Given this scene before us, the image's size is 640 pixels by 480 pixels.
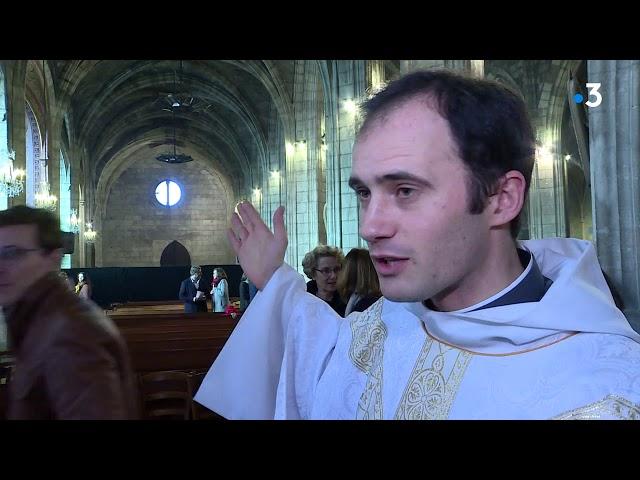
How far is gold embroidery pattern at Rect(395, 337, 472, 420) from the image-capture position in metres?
1.16

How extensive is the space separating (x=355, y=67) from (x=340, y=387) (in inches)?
459

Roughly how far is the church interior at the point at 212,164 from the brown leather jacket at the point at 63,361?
0.88 metres

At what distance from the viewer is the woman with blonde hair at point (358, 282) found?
3.83 meters

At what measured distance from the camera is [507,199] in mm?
1138

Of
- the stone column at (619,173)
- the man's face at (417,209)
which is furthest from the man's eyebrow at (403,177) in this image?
the stone column at (619,173)

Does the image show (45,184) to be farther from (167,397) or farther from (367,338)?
(367,338)

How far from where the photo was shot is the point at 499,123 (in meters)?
1.12

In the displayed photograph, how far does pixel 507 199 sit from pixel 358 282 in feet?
9.38

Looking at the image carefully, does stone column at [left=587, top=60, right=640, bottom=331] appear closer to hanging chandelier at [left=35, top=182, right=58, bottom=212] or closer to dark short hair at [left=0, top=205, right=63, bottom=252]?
dark short hair at [left=0, top=205, right=63, bottom=252]

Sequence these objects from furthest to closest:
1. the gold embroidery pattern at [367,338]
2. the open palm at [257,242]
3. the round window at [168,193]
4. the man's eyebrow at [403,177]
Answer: the round window at [168,193]
the open palm at [257,242]
the gold embroidery pattern at [367,338]
the man's eyebrow at [403,177]

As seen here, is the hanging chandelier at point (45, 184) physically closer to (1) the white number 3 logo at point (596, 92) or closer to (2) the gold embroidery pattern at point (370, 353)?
(1) the white number 3 logo at point (596, 92)

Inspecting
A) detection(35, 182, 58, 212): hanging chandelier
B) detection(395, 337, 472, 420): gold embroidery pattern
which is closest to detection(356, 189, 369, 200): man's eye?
detection(395, 337, 472, 420): gold embroidery pattern

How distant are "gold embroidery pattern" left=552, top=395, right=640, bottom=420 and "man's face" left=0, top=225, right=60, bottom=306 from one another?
1332 millimetres
